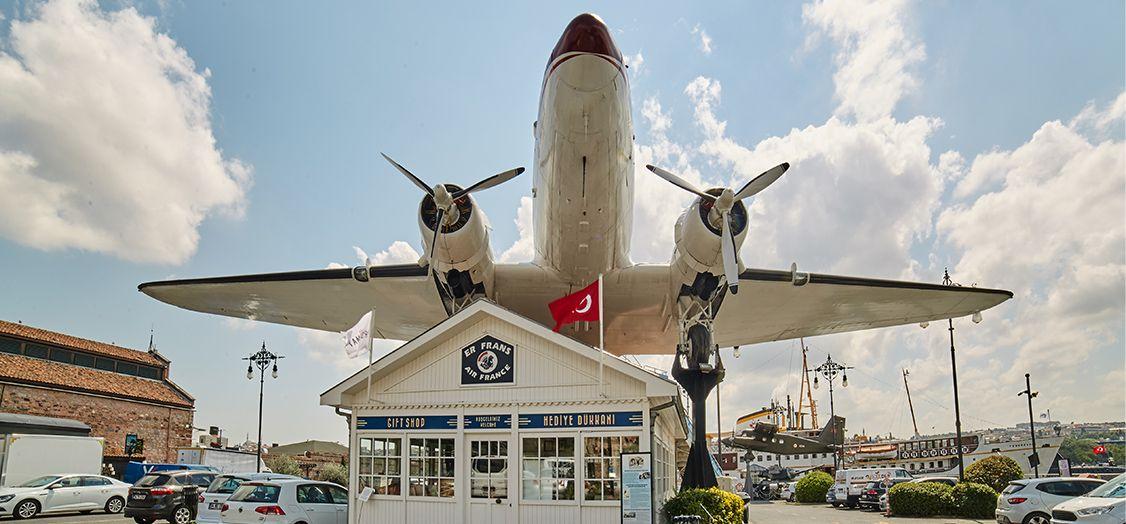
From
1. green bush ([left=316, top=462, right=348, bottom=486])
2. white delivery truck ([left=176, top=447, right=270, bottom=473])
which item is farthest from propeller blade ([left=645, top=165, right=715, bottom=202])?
white delivery truck ([left=176, top=447, right=270, bottom=473])

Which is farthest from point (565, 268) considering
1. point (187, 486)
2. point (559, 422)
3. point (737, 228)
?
point (187, 486)

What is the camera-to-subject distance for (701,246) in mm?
16000

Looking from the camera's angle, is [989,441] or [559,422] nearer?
[559,422]

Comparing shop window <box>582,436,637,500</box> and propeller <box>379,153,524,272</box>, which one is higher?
propeller <box>379,153,524,272</box>

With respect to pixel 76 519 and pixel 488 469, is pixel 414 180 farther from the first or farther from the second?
pixel 76 519

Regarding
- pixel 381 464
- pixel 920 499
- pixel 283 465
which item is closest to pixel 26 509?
pixel 381 464

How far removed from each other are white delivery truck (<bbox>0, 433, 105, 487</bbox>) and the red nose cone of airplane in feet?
73.9

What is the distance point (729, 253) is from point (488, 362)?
5614 mm

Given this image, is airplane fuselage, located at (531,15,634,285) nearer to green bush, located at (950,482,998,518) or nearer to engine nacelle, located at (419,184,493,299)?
engine nacelle, located at (419,184,493,299)

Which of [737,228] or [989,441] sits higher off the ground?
[737,228]

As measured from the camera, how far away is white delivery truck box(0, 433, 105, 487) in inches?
919

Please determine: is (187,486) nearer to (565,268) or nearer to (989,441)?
(565,268)

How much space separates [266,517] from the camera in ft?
42.2

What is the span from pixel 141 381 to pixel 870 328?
125ft
